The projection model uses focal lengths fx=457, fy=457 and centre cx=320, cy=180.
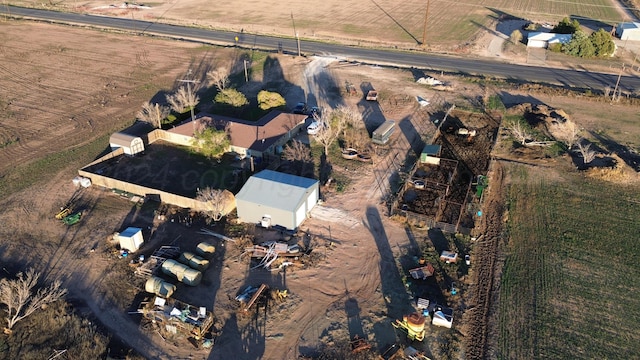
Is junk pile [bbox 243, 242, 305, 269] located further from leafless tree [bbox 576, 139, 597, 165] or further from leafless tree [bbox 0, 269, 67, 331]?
leafless tree [bbox 576, 139, 597, 165]

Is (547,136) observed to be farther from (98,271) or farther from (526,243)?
(98,271)

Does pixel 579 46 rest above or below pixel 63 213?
above

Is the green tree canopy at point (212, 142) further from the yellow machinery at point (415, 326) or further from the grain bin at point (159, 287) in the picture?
the yellow machinery at point (415, 326)

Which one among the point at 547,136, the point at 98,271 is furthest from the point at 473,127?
the point at 98,271

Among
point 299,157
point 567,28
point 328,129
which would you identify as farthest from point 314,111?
point 567,28

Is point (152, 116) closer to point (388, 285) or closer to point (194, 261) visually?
point (194, 261)

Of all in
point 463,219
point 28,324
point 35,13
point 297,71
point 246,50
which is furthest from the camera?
point 35,13

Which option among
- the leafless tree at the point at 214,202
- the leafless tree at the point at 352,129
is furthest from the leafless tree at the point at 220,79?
the leafless tree at the point at 214,202
